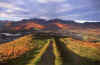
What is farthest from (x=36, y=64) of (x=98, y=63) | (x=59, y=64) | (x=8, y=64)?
(x=98, y=63)

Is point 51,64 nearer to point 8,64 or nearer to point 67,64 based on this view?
point 67,64

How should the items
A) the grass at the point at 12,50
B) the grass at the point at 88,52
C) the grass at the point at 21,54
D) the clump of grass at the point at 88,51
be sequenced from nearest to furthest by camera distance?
the grass at the point at 21,54 → the grass at the point at 88,52 → the clump of grass at the point at 88,51 → the grass at the point at 12,50

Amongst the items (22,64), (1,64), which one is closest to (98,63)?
(22,64)

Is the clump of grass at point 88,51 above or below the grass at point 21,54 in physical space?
below

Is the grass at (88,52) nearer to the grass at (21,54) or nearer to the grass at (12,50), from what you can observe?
the grass at (21,54)

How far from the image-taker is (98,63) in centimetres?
1478

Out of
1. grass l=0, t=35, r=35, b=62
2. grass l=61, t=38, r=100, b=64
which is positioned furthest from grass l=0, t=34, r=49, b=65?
grass l=61, t=38, r=100, b=64

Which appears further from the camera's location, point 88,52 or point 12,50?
point 12,50

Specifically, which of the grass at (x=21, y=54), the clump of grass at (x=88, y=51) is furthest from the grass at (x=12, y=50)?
the clump of grass at (x=88, y=51)

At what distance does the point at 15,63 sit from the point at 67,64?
26.0ft

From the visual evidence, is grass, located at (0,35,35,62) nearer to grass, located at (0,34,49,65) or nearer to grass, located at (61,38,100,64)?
grass, located at (0,34,49,65)

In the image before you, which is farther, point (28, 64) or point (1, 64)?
point (1, 64)

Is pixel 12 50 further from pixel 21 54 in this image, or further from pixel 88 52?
pixel 88 52

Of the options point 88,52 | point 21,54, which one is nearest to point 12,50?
point 21,54
